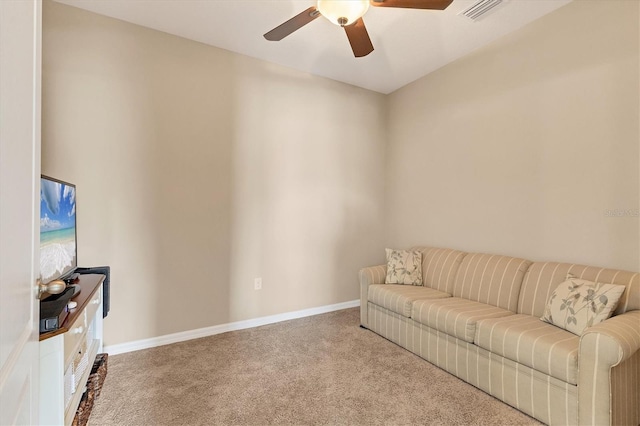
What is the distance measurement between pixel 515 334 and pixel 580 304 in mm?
445

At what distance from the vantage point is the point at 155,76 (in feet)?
9.35

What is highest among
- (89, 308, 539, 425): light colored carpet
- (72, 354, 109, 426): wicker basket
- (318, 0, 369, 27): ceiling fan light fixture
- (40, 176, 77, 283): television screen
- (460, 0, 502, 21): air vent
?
(460, 0, 502, 21): air vent

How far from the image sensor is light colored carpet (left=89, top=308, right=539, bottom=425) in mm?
1877

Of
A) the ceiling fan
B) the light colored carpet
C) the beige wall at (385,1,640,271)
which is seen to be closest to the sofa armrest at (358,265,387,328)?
the light colored carpet

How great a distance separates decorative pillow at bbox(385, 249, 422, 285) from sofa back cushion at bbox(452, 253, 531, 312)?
1.36ft

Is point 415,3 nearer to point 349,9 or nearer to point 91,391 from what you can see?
point 349,9

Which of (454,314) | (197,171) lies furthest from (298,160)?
(454,314)

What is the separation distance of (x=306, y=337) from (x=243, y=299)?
765 millimetres

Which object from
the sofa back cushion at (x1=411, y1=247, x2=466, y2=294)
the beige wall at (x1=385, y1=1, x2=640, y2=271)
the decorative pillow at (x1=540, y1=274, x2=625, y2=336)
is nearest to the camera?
the decorative pillow at (x1=540, y1=274, x2=625, y2=336)

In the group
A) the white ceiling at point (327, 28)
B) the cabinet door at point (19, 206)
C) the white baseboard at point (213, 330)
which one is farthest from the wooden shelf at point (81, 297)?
the white ceiling at point (327, 28)

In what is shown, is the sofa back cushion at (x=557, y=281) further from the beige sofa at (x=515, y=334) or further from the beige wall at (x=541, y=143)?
the beige wall at (x=541, y=143)

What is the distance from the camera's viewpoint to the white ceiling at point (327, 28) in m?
2.51

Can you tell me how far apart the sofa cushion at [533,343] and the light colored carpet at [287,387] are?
35 cm

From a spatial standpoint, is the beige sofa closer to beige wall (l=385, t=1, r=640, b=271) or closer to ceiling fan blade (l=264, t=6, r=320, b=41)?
beige wall (l=385, t=1, r=640, b=271)
